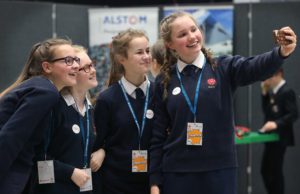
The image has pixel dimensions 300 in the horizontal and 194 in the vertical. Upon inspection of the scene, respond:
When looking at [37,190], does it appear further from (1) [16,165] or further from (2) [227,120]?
(2) [227,120]

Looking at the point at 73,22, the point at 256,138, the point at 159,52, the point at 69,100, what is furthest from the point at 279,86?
the point at 69,100

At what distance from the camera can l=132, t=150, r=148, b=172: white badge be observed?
3010 mm

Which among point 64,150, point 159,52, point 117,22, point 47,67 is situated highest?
point 117,22

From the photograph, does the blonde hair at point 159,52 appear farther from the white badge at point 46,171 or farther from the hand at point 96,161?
the white badge at point 46,171

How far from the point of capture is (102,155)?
305cm

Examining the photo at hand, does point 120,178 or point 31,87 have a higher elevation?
point 31,87

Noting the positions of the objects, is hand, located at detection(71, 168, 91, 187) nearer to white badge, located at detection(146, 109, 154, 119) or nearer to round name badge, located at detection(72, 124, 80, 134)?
round name badge, located at detection(72, 124, 80, 134)

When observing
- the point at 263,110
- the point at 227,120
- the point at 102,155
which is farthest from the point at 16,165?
the point at 263,110

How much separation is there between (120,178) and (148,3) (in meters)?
7.08

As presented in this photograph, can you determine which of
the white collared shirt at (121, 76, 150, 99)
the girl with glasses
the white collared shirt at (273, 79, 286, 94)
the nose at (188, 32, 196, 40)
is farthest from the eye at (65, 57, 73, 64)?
the white collared shirt at (273, 79, 286, 94)

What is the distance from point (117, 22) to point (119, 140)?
13.2 feet

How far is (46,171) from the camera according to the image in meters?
2.76

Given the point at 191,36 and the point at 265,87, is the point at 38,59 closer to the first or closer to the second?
the point at 191,36

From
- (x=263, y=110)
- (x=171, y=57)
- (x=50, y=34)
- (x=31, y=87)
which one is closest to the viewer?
(x=31, y=87)
